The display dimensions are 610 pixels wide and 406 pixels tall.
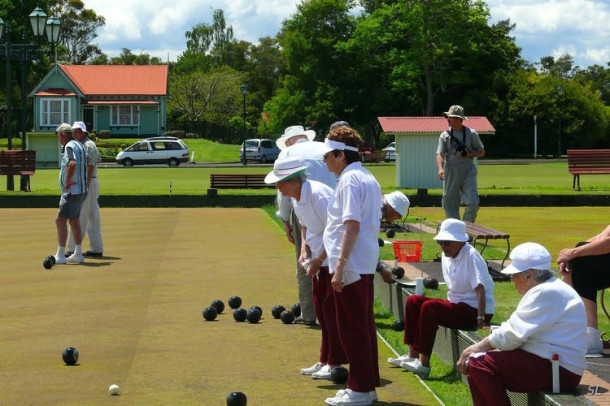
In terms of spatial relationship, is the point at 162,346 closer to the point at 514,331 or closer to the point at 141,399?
the point at 141,399

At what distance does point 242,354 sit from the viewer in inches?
300

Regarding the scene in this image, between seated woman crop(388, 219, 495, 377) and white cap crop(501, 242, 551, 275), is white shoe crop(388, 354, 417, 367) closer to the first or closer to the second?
seated woman crop(388, 219, 495, 377)

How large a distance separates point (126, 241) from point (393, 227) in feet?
13.0

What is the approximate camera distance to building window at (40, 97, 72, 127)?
216 feet

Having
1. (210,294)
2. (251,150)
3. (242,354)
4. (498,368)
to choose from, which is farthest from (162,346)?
(251,150)

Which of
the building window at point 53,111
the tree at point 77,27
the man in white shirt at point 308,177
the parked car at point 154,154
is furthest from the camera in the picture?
the tree at point 77,27

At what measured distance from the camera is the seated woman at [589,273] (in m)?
6.82

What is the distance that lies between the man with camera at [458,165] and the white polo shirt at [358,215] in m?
6.40

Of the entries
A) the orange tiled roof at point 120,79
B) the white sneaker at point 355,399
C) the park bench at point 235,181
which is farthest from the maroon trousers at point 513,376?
the orange tiled roof at point 120,79

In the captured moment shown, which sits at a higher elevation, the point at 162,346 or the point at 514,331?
the point at 514,331

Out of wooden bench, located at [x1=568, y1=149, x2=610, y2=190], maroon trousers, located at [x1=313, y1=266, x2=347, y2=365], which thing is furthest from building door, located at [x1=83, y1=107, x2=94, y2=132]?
maroon trousers, located at [x1=313, y1=266, x2=347, y2=365]

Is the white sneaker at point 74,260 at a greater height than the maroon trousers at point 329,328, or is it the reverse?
the maroon trousers at point 329,328

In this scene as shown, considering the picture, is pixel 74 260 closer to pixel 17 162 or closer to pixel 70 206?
pixel 70 206

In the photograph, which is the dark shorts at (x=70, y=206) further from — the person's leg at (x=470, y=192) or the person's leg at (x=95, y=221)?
the person's leg at (x=470, y=192)
